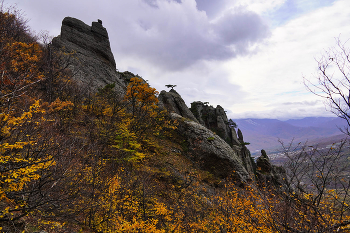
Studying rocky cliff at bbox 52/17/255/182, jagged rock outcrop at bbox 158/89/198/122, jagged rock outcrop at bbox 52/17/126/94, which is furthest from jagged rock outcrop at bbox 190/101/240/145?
jagged rock outcrop at bbox 52/17/126/94

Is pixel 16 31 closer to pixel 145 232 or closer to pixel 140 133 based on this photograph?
pixel 140 133

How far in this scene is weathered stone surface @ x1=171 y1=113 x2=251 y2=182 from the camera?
2423 centimetres

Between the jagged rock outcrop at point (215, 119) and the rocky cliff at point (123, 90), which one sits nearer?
the rocky cliff at point (123, 90)

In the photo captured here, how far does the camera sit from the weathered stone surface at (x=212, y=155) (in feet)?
79.5

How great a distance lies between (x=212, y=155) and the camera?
25.2 metres

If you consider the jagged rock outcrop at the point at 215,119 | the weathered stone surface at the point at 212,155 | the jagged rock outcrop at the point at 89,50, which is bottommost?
the weathered stone surface at the point at 212,155

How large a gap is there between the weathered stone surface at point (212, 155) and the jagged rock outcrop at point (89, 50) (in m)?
18.6

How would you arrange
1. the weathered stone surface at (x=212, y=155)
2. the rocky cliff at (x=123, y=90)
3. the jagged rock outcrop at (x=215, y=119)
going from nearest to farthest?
the weathered stone surface at (x=212, y=155), the rocky cliff at (x=123, y=90), the jagged rock outcrop at (x=215, y=119)

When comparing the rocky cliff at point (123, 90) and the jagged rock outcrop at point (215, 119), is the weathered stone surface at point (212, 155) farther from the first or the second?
the jagged rock outcrop at point (215, 119)

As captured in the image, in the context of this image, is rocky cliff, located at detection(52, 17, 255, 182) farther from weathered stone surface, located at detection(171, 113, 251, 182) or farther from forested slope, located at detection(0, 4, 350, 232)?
forested slope, located at detection(0, 4, 350, 232)

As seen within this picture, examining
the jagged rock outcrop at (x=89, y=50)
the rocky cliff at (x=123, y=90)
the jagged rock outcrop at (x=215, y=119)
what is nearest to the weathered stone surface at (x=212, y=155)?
the rocky cliff at (x=123, y=90)

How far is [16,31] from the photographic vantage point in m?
21.5

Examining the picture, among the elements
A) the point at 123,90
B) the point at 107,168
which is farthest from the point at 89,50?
the point at 107,168

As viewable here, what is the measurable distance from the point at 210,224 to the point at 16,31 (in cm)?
3520
